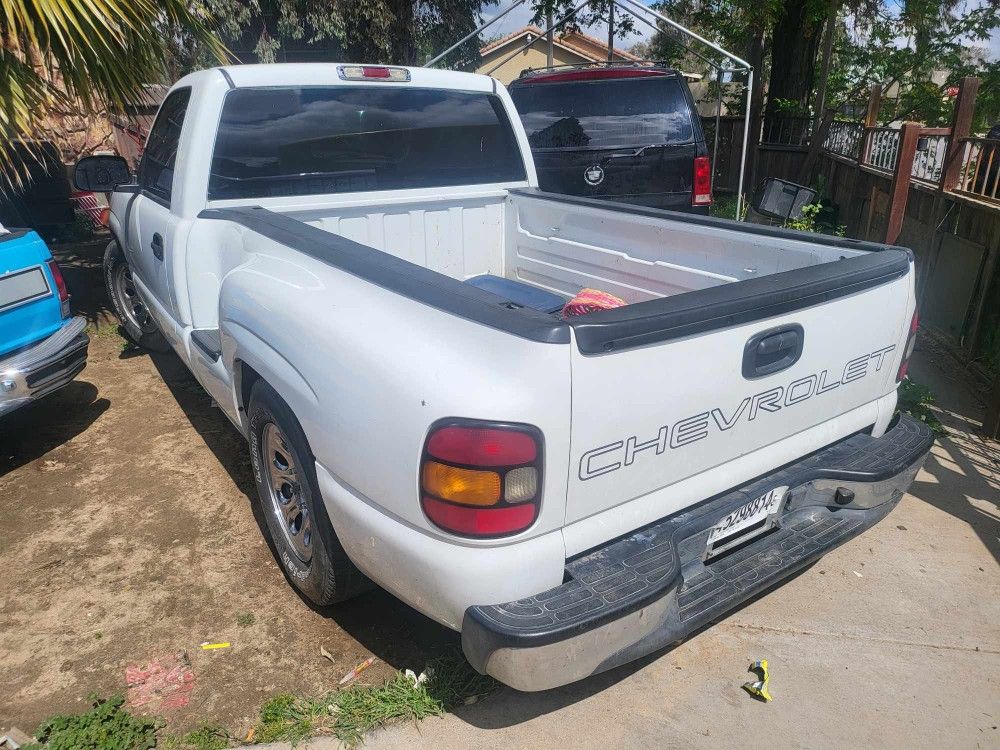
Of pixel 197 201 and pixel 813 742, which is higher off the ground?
pixel 197 201

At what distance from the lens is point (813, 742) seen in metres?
2.31

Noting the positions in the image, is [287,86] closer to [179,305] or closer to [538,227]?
[179,305]

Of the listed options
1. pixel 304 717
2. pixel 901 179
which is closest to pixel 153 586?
pixel 304 717

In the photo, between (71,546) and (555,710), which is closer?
(555,710)

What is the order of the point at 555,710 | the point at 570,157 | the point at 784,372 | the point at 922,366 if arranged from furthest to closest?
the point at 570,157
the point at 922,366
the point at 555,710
the point at 784,372

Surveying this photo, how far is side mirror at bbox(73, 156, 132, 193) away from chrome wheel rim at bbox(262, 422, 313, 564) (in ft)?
8.97

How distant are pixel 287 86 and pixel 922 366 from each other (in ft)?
15.7

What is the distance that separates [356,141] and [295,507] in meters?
2.02

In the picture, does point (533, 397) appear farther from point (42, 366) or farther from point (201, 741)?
point (42, 366)

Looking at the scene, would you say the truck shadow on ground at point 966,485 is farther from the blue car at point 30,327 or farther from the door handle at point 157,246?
the blue car at point 30,327

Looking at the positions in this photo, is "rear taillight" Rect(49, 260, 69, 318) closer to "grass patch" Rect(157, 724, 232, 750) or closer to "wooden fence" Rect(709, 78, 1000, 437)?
"grass patch" Rect(157, 724, 232, 750)

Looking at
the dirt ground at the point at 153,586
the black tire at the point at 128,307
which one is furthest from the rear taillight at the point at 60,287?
the black tire at the point at 128,307

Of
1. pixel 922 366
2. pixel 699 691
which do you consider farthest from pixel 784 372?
pixel 922 366

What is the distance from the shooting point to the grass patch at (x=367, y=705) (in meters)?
2.33
